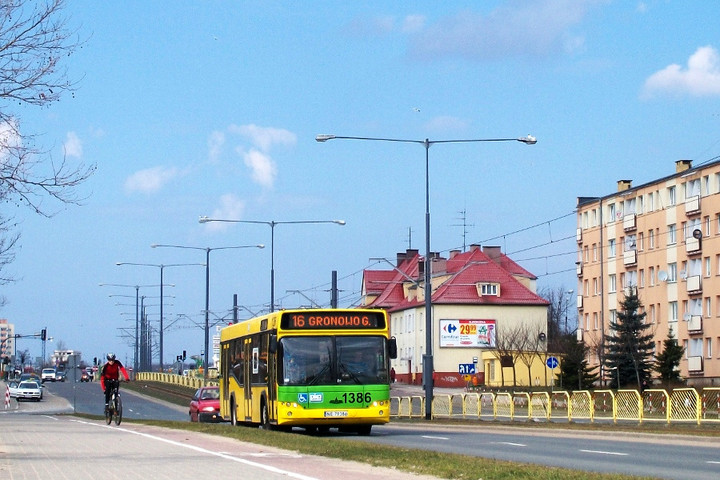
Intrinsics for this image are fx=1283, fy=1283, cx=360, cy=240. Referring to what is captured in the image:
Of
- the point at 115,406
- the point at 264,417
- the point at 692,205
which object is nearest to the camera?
the point at 264,417

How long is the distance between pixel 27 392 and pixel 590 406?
5673 centimetres

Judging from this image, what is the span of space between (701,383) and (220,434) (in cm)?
6113

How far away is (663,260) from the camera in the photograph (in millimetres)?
90438

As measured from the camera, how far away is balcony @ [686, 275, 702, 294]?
84250 mm

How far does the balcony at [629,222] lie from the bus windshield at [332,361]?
69.0 m

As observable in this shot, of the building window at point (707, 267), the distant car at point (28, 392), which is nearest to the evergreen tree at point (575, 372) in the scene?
the building window at point (707, 267)

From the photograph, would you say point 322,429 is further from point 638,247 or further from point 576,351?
point 638,247

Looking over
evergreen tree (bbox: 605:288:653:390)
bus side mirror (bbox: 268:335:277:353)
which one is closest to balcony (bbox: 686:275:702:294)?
evergreen tree (bbox: 605:288:653:390)

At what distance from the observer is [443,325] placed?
108 meters

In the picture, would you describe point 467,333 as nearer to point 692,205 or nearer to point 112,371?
point 692,205

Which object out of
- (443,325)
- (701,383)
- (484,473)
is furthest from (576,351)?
(484,473)

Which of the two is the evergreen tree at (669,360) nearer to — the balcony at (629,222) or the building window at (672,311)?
the building window at (672,311)

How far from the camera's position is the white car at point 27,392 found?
85.3m

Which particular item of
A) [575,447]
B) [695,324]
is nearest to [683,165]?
[695,324]
